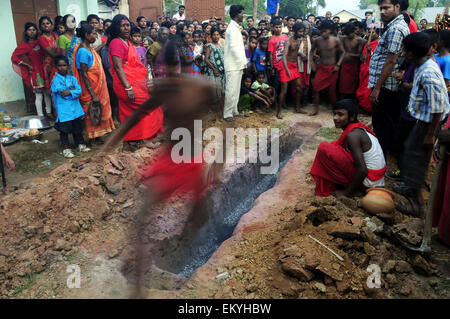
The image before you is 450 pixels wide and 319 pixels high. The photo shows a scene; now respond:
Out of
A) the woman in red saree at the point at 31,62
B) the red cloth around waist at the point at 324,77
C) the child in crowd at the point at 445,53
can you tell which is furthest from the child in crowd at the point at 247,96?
the woman in red saree at the point at 31,62

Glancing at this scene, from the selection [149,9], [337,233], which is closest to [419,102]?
[337,233]

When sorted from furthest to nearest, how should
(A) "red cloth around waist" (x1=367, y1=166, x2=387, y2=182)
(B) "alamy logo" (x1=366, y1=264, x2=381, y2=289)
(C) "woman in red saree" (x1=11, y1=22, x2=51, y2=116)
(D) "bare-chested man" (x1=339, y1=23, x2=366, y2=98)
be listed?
(D) "bare-chested man" (x1=339, y1=23, x2=366, y2=98), (C) "woman in red saree" (x1=11, y1=22, x2=51, y2=116), (A) "red cloth around waist" (x1=367, y1=166, x2=387, y2=182), (B) "alamy logo" (x1=366, y1=264, x2=381, y2=289)

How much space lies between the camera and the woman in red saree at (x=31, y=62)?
6117 mm

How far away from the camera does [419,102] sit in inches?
125

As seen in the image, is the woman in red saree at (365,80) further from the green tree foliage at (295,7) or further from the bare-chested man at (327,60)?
the green tree foliage at (295,7)

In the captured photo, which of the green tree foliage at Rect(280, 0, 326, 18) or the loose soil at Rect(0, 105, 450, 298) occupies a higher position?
the green tree foliage at Rect(280, 0, 326, 18)

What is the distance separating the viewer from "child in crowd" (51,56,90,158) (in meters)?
4.84

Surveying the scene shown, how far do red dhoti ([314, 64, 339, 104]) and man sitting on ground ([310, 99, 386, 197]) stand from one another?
4.00 meters

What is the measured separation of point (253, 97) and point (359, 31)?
9.35 feet

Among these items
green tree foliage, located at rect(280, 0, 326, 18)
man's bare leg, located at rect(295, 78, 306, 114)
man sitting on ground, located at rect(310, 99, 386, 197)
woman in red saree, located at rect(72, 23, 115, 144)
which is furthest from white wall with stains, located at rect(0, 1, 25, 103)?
green tree foliage, located at rect(280, 0, 326, 18)

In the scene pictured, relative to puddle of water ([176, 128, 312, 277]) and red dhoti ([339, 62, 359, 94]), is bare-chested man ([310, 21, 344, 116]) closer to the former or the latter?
red dhoti ([339, 62, 359, 94])

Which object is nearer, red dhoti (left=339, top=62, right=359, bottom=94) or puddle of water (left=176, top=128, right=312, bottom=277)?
puddle of water (left=176, top=128, right=312, bottom=277)

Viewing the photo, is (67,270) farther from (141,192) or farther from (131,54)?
(131,54)

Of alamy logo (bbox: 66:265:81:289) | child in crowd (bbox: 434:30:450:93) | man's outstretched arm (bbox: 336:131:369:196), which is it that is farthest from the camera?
child in crowd (bbox: 434:30:450:93)
